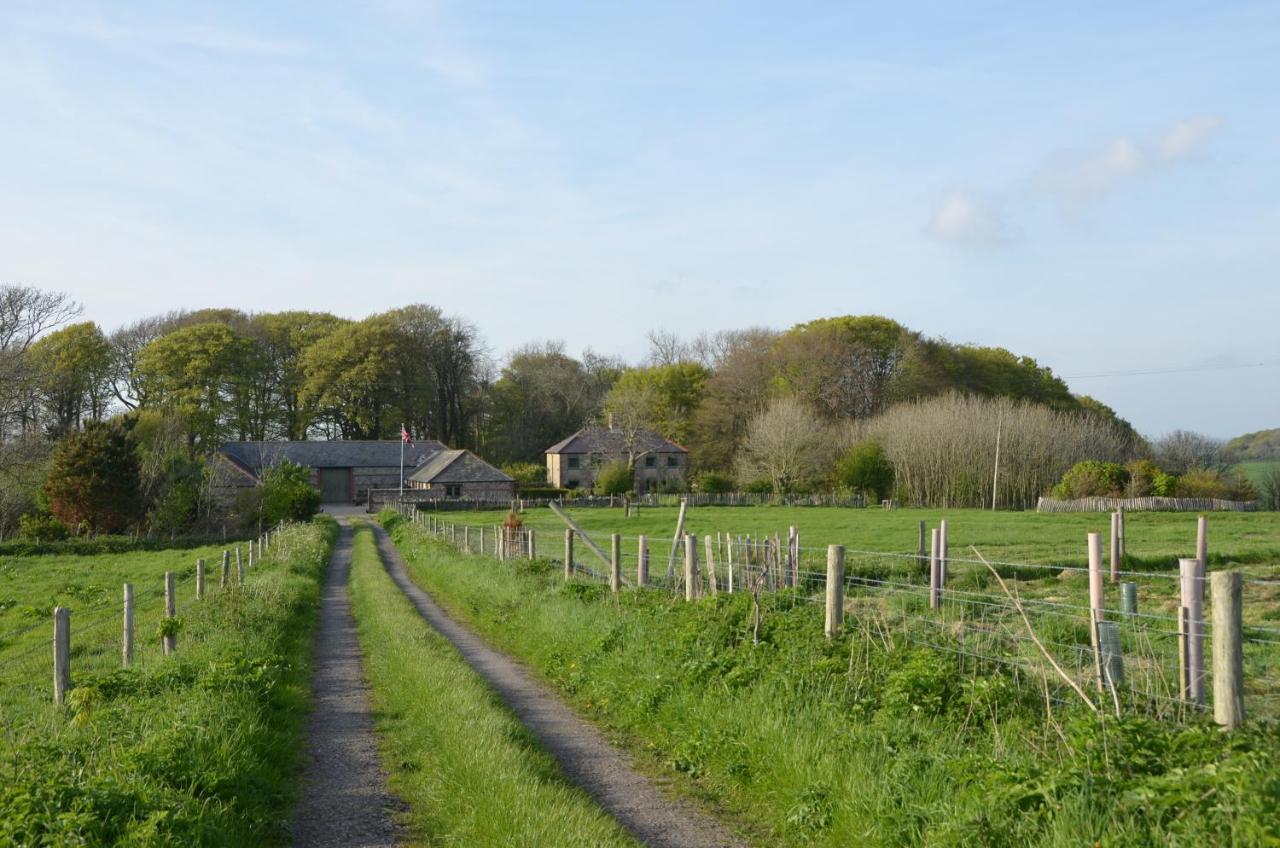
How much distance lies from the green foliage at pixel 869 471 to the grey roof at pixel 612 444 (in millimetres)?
20022

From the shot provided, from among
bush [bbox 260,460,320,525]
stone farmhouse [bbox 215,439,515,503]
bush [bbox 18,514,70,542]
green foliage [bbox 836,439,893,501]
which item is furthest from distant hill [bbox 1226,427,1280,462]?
bush [bbox 18,514,70,542]

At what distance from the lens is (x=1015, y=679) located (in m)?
7.57

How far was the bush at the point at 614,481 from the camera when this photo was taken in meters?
74.8

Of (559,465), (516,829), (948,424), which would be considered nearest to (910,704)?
Answer: (516,829)

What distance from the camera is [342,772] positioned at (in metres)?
8.53

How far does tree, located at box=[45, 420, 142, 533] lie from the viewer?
48094 millimetres

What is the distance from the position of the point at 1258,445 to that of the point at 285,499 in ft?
410

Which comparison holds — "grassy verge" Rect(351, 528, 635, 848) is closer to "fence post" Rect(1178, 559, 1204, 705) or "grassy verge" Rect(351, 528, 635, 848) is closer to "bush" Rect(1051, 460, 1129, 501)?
"fence post" Rect(1178, 559, 1204, 705)

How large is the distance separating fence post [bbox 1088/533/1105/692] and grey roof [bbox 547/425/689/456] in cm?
7249

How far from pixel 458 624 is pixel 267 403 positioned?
7378 centimetres

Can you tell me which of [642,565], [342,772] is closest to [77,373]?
[642,565]

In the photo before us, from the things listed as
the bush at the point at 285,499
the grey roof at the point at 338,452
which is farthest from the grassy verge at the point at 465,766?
the grey roof at the point at 338,452

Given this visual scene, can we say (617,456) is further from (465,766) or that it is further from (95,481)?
(465,766)

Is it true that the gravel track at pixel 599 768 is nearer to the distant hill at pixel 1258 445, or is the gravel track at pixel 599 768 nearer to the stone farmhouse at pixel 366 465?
the stone farmhouse at pixel 366 465
